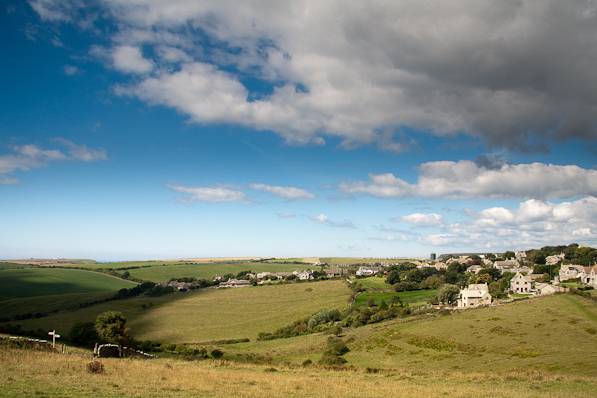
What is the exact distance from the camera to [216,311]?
131 meters

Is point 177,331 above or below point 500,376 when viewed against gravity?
below

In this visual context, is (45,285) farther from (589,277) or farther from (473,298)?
(589,277)

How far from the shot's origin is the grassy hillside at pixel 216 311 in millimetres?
106500

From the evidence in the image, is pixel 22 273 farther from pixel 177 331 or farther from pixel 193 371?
pixel 193 371

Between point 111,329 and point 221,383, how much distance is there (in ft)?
159

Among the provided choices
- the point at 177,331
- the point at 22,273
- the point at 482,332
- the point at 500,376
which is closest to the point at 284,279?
the point at 177,331

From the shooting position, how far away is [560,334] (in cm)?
6172

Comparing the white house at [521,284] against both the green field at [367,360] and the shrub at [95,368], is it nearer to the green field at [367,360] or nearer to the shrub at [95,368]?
the green field at [367,360]

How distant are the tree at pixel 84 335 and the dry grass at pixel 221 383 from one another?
45.6m

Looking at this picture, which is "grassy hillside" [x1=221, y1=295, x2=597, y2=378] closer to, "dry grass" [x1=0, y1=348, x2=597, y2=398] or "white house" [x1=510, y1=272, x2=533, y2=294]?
"dry grass" [x1=0, y1=348, x2=597, y2=398]

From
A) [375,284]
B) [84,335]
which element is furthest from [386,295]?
[84,335]

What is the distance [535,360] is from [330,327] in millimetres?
52583

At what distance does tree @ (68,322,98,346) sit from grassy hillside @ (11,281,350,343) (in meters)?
22.3

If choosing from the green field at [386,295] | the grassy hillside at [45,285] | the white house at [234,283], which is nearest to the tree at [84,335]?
the green field at [386,295]
